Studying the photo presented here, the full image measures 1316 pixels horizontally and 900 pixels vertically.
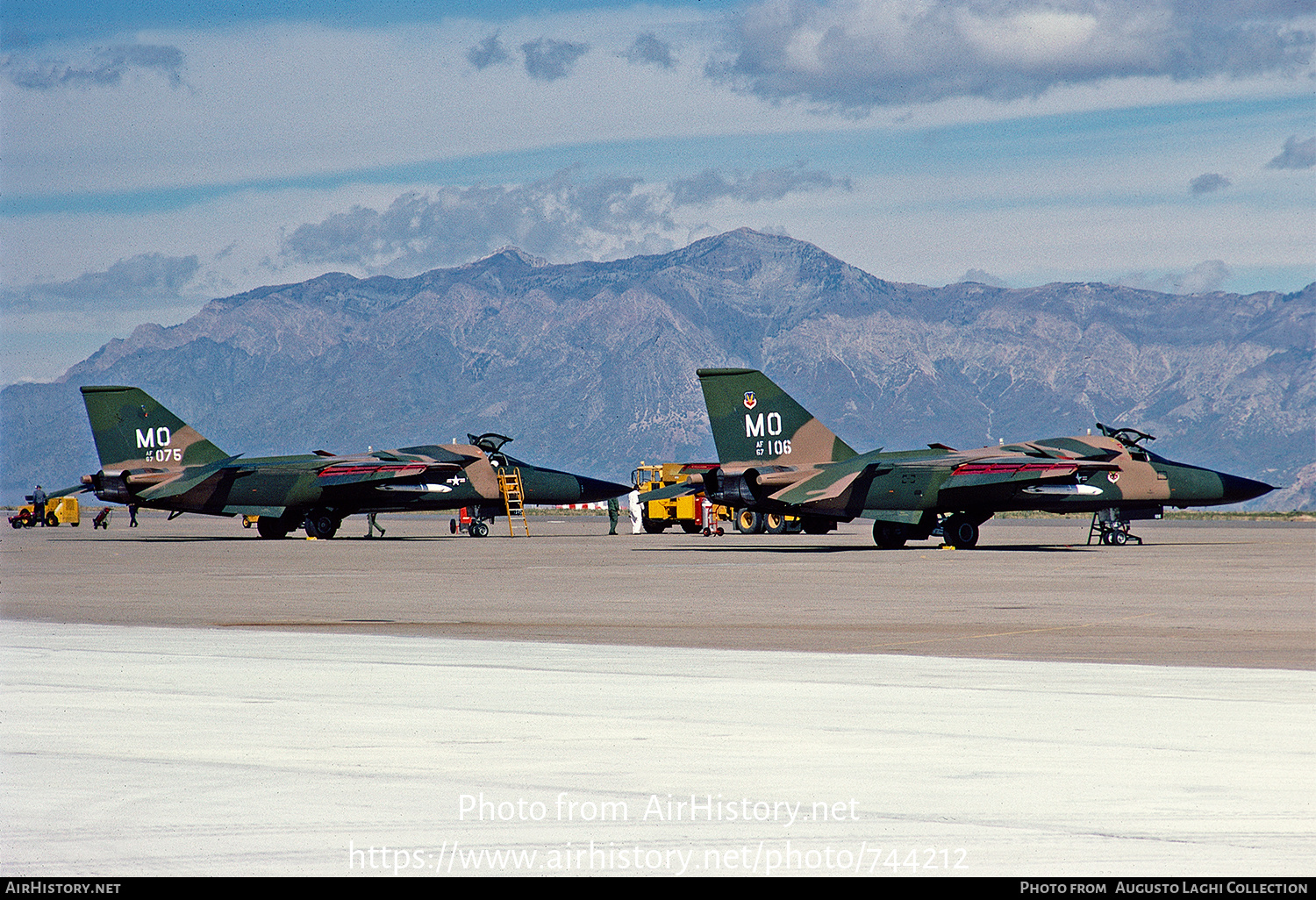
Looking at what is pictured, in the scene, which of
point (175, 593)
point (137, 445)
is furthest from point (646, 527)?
point (175, 593)

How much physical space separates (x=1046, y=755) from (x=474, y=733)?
11.3 feet

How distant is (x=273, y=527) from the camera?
4972cm

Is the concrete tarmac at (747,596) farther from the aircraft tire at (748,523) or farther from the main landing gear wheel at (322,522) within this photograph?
the aircraft tire at (748,523)

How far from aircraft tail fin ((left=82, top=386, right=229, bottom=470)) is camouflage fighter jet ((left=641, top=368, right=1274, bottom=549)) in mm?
17686

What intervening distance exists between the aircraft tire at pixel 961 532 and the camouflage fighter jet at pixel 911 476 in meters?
0.02

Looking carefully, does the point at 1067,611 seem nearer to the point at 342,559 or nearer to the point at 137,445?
the point at 342,559

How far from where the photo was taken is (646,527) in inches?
2279

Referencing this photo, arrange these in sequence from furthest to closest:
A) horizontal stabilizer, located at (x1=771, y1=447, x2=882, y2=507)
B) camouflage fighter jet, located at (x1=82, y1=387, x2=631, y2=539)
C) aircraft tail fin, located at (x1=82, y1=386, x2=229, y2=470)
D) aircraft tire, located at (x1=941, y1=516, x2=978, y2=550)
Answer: aircraft tail fin, located at (x1=82, y1=386, x2=229, y2=470)
camouflage fighter jet, located at (x1=82, y1=387, x2=631, y2=539)
aircraft tire, located at (x1=941, y1=516, x2=978, y2=550)
horizontal stabilizer, located at (x1=771, y1=447, x2=882, y2=507)

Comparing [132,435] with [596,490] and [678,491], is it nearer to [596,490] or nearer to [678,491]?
[596,490]

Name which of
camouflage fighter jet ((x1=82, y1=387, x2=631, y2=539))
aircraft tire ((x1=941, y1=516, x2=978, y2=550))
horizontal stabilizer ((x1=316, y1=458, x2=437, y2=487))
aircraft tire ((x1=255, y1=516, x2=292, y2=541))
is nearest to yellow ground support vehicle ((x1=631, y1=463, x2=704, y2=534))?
camouflage fighter jet ((x1=82, y1=387, x2=631, y2=539))

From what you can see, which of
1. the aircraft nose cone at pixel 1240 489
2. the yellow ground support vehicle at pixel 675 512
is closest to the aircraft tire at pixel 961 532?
the aircraft nose cone at pixel 1240 489

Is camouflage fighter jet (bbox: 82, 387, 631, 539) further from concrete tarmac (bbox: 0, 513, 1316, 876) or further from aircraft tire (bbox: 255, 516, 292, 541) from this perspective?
concrete tarmac (bbox: 0, 513, 1316, 876)

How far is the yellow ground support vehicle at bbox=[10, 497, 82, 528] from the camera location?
74250mm

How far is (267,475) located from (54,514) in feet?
113
